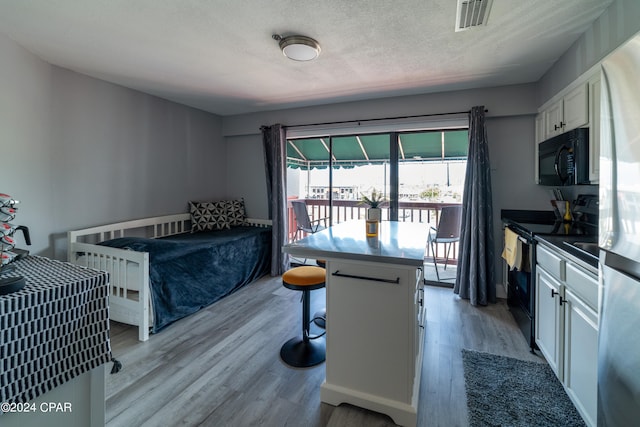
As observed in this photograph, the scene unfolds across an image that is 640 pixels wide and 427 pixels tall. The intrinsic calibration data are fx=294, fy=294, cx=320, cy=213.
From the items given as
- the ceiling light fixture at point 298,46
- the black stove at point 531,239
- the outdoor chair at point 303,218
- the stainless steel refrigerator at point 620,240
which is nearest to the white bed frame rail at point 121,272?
the ceiling light fixture at point 298,46

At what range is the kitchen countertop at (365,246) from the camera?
1.56 metres

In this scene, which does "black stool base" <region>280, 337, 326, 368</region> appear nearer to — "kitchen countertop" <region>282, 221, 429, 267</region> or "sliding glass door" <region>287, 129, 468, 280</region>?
"kitchen countertop" <region>282, 221, 429, 267</region>

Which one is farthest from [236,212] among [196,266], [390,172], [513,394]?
[513,394]

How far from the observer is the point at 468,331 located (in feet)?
8.75

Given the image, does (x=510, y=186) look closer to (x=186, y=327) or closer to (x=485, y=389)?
(x=485, y=389)

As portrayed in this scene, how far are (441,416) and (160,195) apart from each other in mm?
3839

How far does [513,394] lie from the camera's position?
71.9 inches

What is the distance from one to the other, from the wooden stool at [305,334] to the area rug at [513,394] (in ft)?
3.43

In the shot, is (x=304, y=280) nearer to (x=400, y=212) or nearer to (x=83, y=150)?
(x=400, y=212)

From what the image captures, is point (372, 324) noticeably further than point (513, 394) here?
No

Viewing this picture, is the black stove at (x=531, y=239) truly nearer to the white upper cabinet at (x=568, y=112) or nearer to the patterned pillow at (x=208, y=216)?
the white upper cabinet at (x=568, y=112)

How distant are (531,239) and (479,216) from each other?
40.9 inches

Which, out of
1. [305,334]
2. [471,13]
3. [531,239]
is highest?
[471,13]

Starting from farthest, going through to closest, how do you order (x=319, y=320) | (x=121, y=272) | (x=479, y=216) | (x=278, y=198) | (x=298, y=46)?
(x=278, y=198)
(x=479, y=216)
(x=319, y=320)
(x=121, y=272)
(x=298, y=46)
